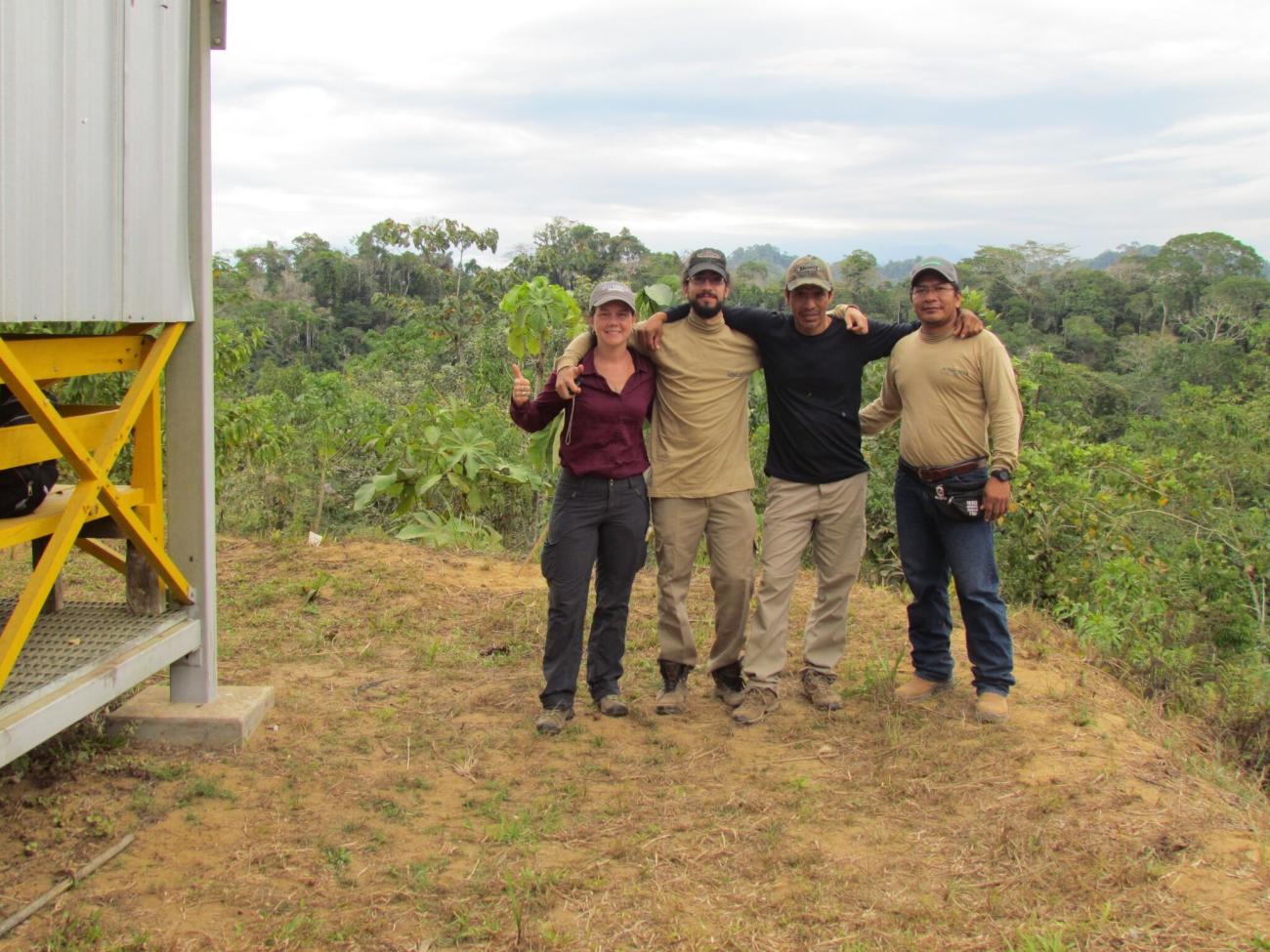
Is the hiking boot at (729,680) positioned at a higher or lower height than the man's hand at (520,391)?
lower

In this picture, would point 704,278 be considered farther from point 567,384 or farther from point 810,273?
point 567,384

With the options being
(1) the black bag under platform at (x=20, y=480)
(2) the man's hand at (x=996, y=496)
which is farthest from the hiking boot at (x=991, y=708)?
(1) the black bag under platform at (x=20, y=480)

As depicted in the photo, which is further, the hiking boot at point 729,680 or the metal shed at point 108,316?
the hiking boot at point 729,680

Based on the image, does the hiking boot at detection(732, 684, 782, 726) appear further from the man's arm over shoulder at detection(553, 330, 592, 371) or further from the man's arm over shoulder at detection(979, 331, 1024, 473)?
the man's arm over shoulder at detection(553, 330, 592, 371)

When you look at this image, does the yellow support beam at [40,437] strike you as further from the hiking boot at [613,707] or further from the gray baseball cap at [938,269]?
the gray baseball cap at [938,269]

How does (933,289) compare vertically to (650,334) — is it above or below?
above

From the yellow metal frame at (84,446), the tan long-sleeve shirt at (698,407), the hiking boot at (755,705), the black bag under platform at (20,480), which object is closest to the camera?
the yellow metal frame at (84,446)

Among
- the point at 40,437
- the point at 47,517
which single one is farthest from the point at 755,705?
the point at 40,437

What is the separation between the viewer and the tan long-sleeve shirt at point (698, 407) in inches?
177

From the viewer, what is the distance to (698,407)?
4.49 meters

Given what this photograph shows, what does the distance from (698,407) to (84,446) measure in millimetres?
2206

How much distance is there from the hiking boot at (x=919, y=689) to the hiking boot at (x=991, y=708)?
25cm

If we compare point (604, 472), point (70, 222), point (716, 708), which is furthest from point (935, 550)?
point (70, 222)

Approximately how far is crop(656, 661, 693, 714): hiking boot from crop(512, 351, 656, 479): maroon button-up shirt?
0.90 m
